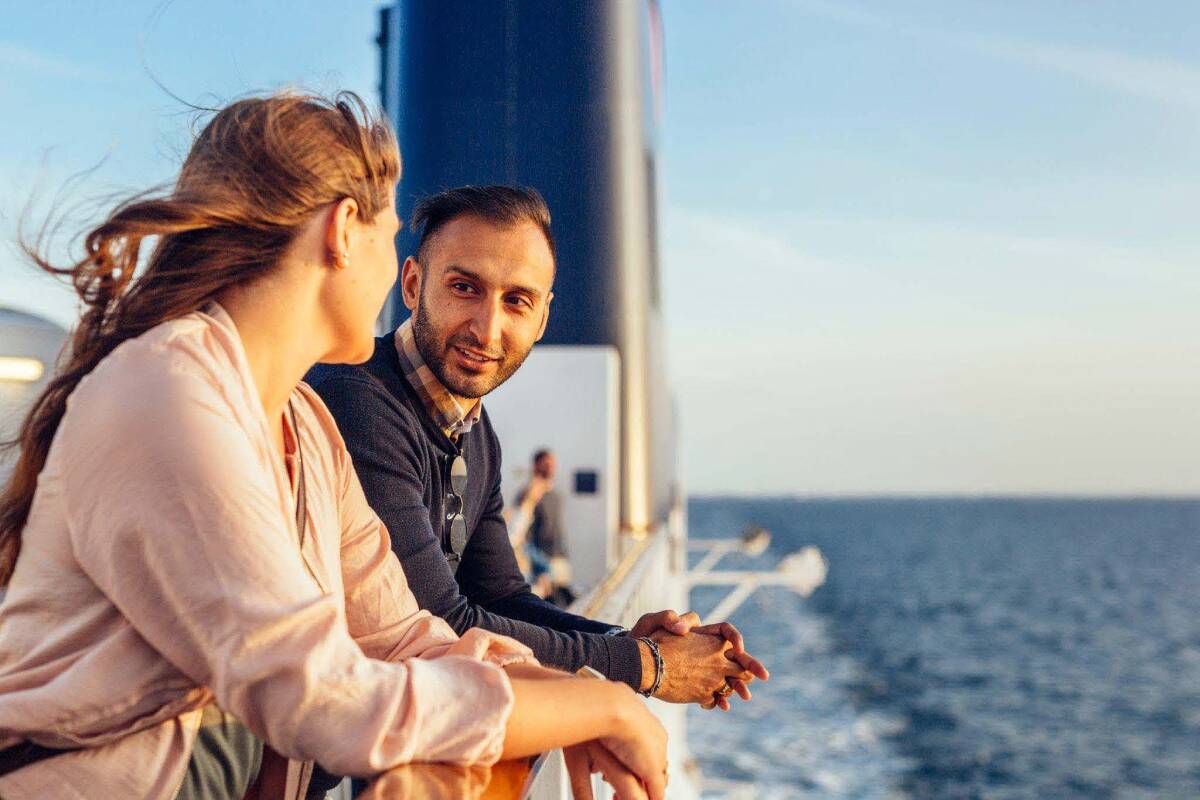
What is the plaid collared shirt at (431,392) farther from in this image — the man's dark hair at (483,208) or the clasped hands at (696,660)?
the clasped hands at (696,660)

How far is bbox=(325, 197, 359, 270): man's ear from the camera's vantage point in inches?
56.9

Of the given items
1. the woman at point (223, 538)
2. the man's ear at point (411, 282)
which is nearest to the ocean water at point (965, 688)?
the man's ear at point (411, 282)

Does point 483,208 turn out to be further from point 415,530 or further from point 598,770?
point 598,770

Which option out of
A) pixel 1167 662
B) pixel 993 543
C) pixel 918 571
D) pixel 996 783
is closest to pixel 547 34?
pixel 996 783

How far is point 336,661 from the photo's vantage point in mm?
1194

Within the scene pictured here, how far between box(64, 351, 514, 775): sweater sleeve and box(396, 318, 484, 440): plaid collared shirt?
1.13m

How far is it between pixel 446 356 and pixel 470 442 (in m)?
0.25

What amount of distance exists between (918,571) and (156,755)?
226 feet

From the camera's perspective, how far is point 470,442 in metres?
2.52

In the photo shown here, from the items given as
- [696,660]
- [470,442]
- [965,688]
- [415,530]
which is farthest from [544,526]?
[965,688]

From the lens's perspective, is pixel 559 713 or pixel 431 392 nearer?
pixel 559 713

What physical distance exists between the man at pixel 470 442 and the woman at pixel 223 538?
0.55 m

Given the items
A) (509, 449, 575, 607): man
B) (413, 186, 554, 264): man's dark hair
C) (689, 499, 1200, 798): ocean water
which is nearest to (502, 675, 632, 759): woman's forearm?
(413, 186, 554, 264): man's dark hair

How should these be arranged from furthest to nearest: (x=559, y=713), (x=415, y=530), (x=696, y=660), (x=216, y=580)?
(x=696, y=660)
(x=415, y=530)
(x=559, y=713)
(x=216, y=580)
